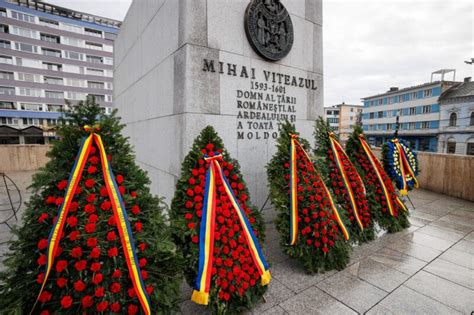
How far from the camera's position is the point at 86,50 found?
46750mm

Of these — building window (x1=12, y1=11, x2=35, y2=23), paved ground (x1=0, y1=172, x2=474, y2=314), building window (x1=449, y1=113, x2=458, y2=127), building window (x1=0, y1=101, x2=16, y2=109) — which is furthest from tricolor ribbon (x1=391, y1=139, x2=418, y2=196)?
building window (x1=12, y1=11, x2=35, y2=23)

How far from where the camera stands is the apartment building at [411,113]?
4494 centimetres

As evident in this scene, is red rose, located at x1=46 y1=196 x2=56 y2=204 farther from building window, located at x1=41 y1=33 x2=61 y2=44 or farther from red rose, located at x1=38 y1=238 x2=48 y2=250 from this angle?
building window, located at x1=41 y1=33 x2=61 y2=44

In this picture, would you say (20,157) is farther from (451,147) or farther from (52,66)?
(451,147)

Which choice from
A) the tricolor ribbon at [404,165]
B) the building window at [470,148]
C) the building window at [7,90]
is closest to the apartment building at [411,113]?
the building window at [470,148]

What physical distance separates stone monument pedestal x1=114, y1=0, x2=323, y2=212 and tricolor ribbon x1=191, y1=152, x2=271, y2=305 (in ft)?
4.98

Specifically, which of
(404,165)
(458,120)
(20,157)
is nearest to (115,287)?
(404,165)

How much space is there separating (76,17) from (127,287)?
61278 mm

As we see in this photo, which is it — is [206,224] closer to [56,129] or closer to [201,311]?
[201,311]

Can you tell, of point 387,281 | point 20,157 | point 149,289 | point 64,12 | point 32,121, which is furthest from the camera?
point 64,12

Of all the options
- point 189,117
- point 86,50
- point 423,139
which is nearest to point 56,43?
point 86,50

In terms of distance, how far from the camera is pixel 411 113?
164ft

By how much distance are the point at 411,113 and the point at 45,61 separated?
71.3 meters

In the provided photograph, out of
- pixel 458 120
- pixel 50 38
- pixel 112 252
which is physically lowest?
pixel 112 252
